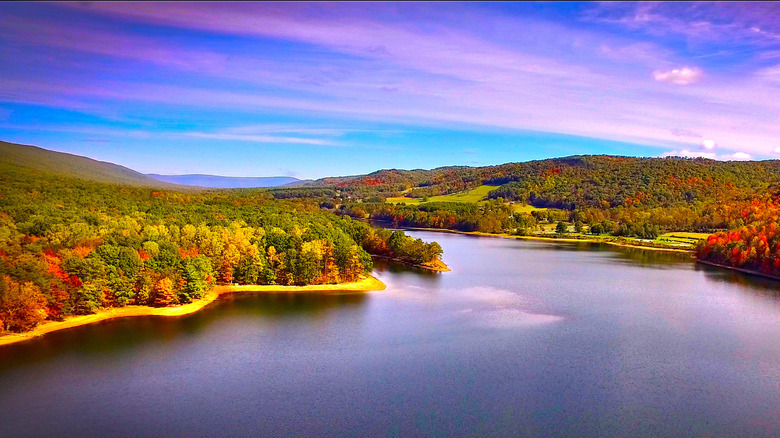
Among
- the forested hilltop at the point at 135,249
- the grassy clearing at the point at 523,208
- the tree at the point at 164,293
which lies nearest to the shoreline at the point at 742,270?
the forested hilltop at the point at 135,249

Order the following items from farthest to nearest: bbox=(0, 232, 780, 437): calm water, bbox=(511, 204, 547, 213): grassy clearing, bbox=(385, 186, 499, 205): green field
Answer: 1. bbox=(385, 186, 499, 205): green field
2. bbox=(511, 204, 547, 213): grassy clearing
3. bbox=(0, 232, 780, 437): calm water

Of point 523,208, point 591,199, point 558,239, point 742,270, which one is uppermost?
point 591,199

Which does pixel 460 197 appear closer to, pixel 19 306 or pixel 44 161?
pixel 44 161

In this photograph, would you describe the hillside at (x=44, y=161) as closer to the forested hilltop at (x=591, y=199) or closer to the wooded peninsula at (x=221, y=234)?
the wooded peninsula at (x=221, y=234)

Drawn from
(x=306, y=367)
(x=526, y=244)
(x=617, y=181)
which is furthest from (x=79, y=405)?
(x=617, y=181)

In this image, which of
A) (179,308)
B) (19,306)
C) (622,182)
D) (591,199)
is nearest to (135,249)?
(179,308)

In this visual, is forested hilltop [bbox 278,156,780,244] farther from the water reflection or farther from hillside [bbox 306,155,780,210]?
the water reflection

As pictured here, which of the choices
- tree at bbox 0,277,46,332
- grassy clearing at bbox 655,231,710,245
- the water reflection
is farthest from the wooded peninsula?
the water reflection
